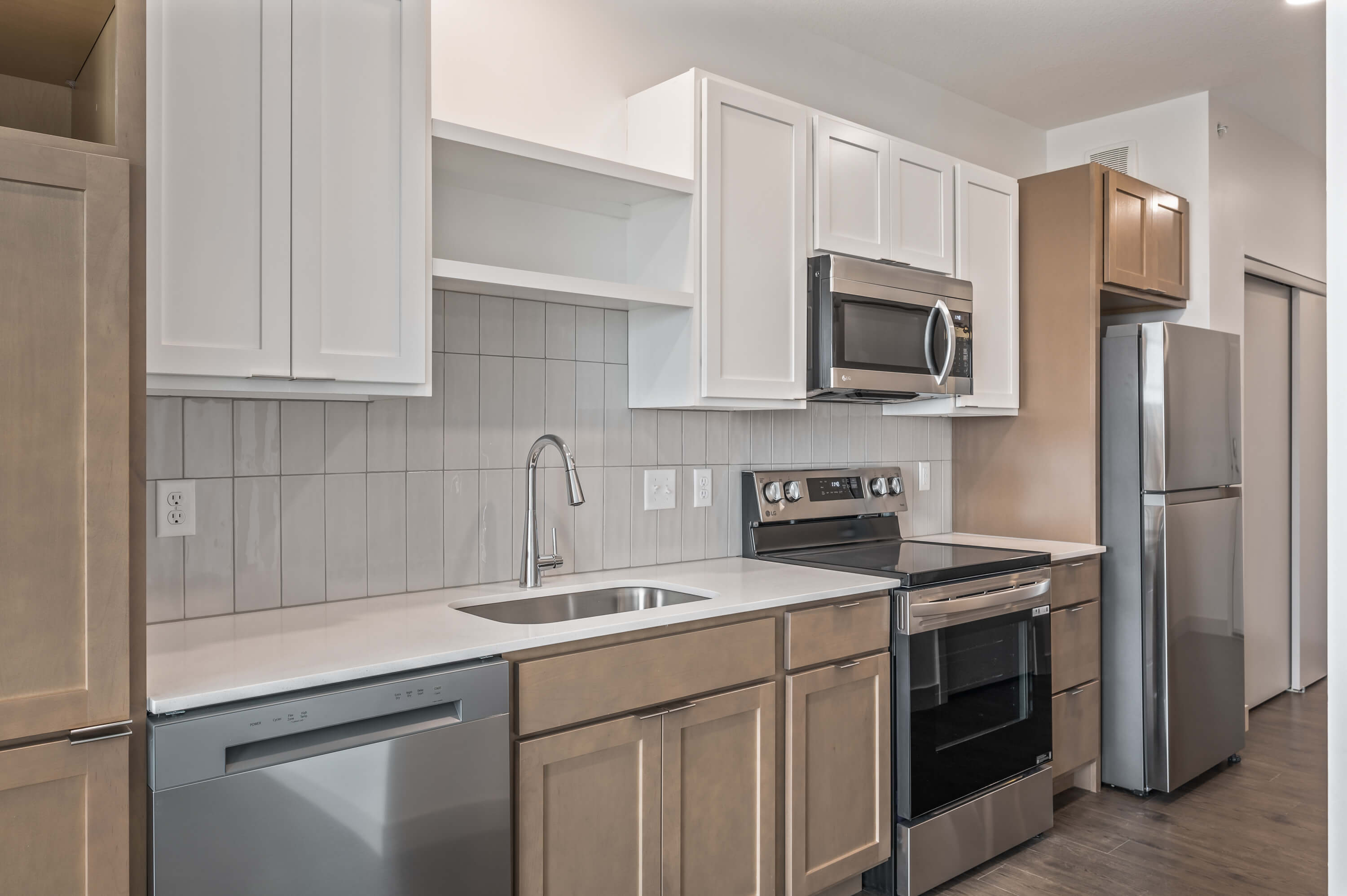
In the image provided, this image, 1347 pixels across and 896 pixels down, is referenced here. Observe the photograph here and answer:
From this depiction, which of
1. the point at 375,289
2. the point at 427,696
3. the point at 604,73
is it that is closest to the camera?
the point at 427,696

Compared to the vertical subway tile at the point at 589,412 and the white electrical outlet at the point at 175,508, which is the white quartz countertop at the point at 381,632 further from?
the vertical subway tile at the point at 589,412

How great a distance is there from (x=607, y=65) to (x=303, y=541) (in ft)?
5.22

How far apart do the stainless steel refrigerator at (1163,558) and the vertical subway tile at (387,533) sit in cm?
258

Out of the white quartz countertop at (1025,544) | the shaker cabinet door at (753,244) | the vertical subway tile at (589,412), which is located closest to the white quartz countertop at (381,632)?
the vertical subway tile at (589,412)

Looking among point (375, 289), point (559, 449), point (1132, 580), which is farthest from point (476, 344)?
point (1132, 580)

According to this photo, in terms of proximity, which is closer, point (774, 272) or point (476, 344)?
point (476, 344)

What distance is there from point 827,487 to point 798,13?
1.60 metres

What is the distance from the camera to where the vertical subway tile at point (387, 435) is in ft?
7.04

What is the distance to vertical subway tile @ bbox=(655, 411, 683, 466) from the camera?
2.73 m

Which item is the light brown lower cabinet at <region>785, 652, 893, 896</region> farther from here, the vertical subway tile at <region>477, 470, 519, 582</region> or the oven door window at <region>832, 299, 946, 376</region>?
the oven door window at <region>832, 299, 946, 376</region>

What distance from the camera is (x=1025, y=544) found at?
3.36 meters

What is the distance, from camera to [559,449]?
90.7 inches

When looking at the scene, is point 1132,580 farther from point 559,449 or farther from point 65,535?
point 65,535

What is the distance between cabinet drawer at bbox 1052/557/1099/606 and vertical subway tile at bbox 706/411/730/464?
48.1 inches
